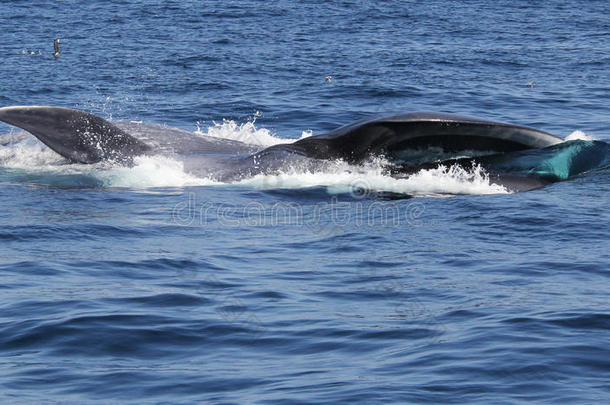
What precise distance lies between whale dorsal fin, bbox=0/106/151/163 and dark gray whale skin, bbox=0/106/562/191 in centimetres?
1

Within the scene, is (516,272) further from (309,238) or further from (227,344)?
(227,344)

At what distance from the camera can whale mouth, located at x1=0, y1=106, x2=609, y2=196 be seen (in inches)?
484

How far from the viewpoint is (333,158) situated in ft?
42.4

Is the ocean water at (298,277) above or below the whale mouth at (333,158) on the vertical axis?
below

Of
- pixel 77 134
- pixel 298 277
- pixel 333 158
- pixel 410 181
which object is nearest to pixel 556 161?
pixel 410 181

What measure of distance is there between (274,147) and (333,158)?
3.52 feet

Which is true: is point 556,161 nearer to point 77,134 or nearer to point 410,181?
point 410,181

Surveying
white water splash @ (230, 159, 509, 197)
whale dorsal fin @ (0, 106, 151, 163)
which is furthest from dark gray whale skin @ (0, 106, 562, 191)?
white water splash @ (230, 159, 509, 197)

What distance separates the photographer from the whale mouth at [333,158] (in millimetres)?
12297

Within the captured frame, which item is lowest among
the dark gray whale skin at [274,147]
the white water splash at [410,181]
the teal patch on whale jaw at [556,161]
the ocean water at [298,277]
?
the ocean water at [298,277]

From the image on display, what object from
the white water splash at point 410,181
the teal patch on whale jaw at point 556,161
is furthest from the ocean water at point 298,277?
the teal patch on whale jaw at point 556,161

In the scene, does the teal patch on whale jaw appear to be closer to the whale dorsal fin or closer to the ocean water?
the ocean water

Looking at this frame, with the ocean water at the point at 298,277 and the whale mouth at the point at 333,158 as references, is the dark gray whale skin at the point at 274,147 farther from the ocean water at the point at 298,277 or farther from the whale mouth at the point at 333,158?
the ocean water at the point at 298,277

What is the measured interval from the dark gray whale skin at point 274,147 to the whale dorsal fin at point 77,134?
0.04 feet
